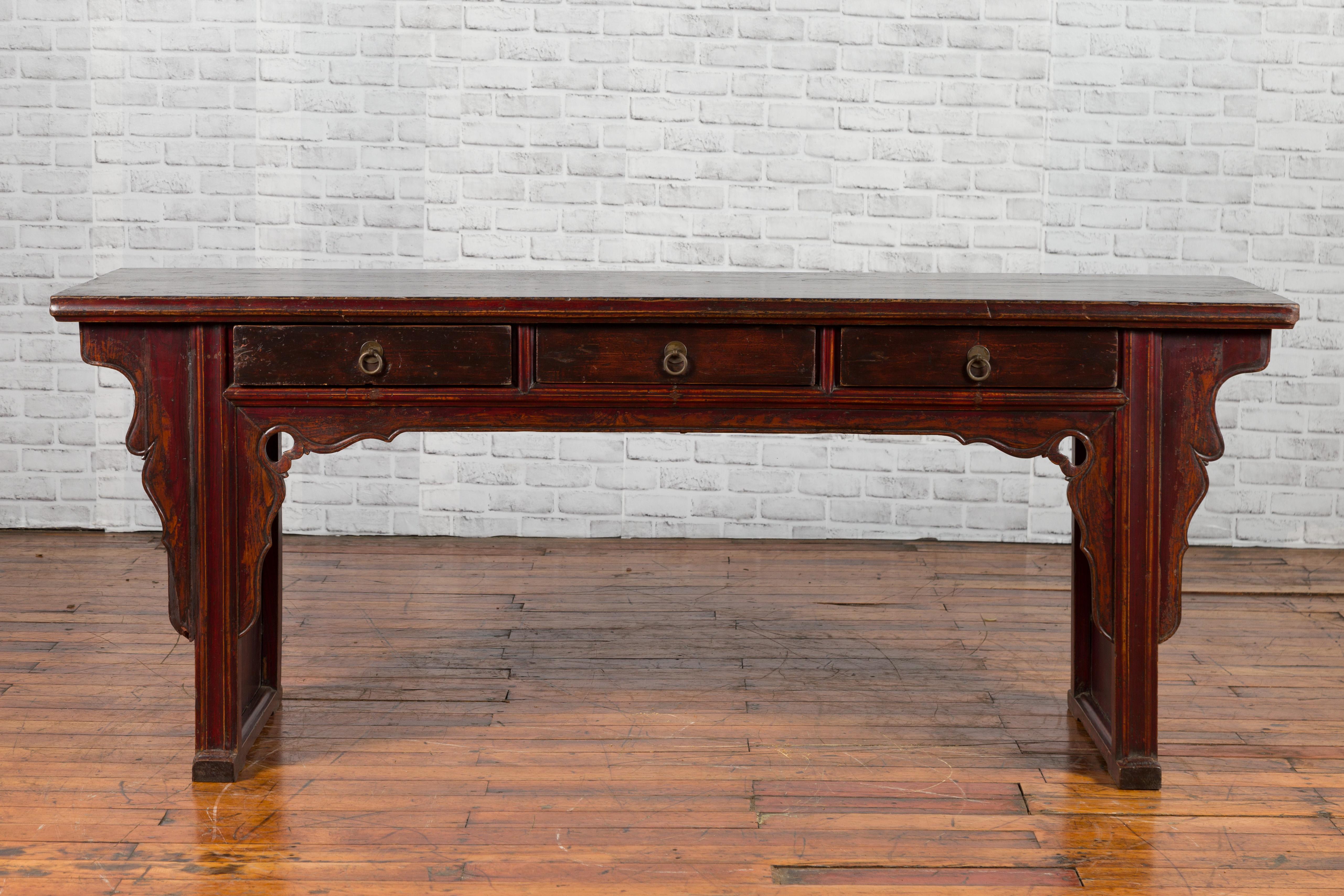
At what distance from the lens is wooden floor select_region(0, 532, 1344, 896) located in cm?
213

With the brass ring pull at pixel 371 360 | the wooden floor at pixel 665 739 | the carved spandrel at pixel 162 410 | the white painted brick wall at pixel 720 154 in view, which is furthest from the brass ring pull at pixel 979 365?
the white painted brick wall at pixel 720 154

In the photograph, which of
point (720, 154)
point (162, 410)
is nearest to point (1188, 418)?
point (162, 410)

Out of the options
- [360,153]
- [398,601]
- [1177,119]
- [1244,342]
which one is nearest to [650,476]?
[398,601]

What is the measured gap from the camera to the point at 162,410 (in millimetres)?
2334

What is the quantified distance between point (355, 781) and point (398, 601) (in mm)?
1133

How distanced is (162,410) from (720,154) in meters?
2.19

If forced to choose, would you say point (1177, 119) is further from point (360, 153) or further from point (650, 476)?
point (360, 153)

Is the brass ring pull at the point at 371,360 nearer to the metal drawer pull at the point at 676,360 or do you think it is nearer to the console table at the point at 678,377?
the console table at the point at 678,377

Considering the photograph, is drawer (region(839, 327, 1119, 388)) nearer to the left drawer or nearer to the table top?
the table top

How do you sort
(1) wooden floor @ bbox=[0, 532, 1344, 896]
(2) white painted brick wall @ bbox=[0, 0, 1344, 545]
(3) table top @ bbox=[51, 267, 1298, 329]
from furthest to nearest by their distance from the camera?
(2) white painted brick wall @ bbox=[0, 0, 1344, 545], (3) table top @ bbox=[51, 267, 1298, 329], (1) wooden floor @ bbox=[0, 532, 1344, 896]

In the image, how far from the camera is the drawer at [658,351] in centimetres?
233

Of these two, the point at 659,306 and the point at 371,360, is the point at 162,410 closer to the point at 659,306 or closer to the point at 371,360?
the point at 371,360

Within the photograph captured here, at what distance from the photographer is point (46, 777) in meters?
2.42

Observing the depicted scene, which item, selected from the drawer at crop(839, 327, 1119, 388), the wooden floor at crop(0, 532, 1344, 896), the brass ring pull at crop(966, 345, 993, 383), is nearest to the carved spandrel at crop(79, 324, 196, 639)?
the wooden floor at crop(0, 532, 1344, 896)
